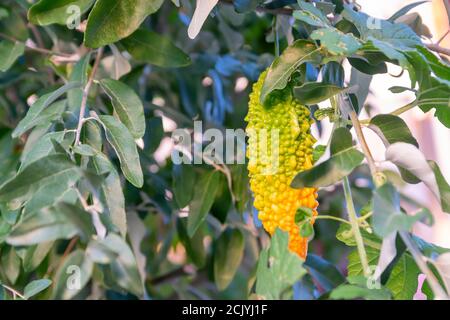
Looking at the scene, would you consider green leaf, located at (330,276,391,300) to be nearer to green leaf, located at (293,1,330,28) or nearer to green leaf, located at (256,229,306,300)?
green leaf, located at (256,229,306,300)

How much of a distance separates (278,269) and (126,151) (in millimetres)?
186

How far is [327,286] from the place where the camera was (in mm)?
557

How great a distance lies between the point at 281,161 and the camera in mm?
563

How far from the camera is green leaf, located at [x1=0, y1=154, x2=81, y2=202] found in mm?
456

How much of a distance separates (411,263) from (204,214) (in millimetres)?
311

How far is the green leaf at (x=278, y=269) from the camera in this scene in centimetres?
43

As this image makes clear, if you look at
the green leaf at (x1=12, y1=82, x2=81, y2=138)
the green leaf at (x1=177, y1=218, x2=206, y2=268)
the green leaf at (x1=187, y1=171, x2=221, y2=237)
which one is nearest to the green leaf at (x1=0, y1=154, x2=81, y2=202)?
the green leaf at (x1=12, y1=82, x2=81, y2=138)

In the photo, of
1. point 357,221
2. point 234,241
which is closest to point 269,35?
point 234,241

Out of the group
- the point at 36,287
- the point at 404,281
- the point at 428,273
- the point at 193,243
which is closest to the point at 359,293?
the point at 428,273

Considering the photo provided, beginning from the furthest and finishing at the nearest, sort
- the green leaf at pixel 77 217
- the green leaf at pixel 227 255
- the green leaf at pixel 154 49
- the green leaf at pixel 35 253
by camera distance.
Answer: the green leaf at pixel 227 255 → the green leaf at pixel 154 49 → the green leaf at pixel 35 253 → the green leaf at pixel 77 217

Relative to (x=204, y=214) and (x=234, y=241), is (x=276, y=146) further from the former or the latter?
(x=234, y=241)

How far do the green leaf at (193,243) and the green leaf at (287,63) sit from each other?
503 mm

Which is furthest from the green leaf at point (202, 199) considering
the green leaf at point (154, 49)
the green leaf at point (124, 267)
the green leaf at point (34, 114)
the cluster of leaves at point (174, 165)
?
the green leaf at point (124, 267)

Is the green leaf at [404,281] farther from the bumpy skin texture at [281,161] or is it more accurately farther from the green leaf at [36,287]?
the green leaf at [36,287]
